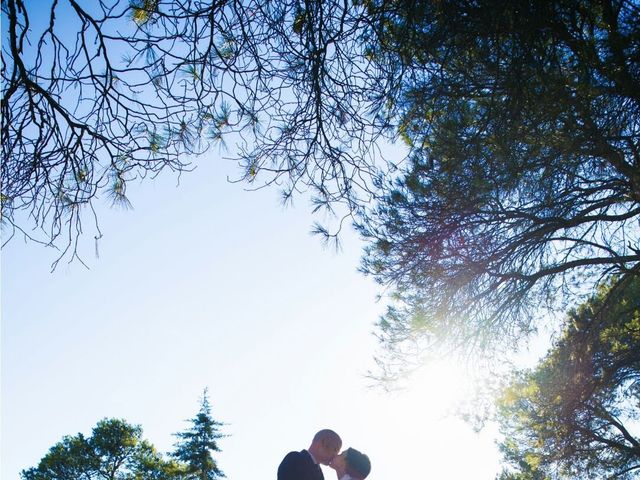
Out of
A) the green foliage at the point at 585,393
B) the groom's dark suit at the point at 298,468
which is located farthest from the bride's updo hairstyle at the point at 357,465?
the green foliage at the point at 585,393

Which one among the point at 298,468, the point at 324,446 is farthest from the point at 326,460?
the point at 298,468

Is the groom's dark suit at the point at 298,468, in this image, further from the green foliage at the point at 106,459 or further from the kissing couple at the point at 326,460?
the green foliage at the point at 106,459

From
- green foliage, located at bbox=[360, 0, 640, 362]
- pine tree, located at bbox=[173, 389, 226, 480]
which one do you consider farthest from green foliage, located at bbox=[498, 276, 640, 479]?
pine tree, located at bbox=[173, 389, 226, 480]

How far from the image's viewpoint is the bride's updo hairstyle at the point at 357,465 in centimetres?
271

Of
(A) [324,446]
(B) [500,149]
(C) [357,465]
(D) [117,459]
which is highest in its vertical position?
(D) [117,459]

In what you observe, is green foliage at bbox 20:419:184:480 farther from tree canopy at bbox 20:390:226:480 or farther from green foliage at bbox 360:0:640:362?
green foliage at bbox 360:0:640:362

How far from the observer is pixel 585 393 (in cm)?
699

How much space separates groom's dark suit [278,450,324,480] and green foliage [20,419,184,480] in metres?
22.3

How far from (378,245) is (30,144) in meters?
4.08

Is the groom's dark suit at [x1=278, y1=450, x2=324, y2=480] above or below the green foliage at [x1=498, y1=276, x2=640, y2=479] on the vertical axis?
below

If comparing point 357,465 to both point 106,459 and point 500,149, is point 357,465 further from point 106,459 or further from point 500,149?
point 106,459

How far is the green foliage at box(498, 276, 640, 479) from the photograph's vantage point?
6.83m

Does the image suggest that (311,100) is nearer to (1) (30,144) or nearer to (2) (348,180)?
(2) (348,180)

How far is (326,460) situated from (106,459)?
2281 centimetres
